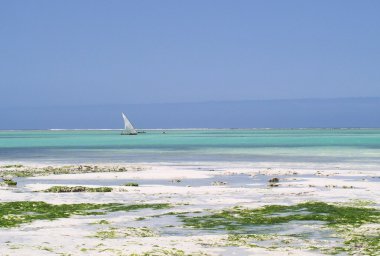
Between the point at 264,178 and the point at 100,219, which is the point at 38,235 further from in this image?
the point at 264,178

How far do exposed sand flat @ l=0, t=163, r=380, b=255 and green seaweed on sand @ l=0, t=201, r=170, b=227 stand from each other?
1.77ft

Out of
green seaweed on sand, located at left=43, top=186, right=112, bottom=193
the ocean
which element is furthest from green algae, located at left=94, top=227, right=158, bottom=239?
the ocean

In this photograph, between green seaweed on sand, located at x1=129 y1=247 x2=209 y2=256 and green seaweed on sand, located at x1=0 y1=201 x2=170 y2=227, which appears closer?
green seaweed on sand, located at x1=129 y1=247 x2=209 y2=256

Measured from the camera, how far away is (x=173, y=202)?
21.2 m

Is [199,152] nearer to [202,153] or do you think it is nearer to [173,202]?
[202,153]

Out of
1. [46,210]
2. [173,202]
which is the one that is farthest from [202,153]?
[46,210]

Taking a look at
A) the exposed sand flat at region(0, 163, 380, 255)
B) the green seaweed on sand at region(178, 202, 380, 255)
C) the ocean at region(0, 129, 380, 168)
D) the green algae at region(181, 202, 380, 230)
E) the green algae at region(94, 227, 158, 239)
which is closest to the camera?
the exposed sand flat at region(0, 163, 380, 255)

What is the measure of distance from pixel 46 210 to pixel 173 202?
182 inches

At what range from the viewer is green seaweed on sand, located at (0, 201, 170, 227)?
17.6 meters

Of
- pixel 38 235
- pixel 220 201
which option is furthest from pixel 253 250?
pixel 220 201

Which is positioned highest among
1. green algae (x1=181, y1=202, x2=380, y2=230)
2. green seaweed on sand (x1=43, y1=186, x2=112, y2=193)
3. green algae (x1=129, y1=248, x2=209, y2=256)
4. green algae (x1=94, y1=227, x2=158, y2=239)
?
green seaweed on sand (x1=43, y1=186, x2=112, y2=193)

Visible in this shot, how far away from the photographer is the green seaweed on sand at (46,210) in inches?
691

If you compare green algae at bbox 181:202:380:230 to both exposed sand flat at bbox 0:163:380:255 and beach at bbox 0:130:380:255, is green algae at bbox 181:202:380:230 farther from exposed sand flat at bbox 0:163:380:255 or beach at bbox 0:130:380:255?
exposed sand flat at bbox 0:163:380:255

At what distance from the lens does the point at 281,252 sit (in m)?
12.9
